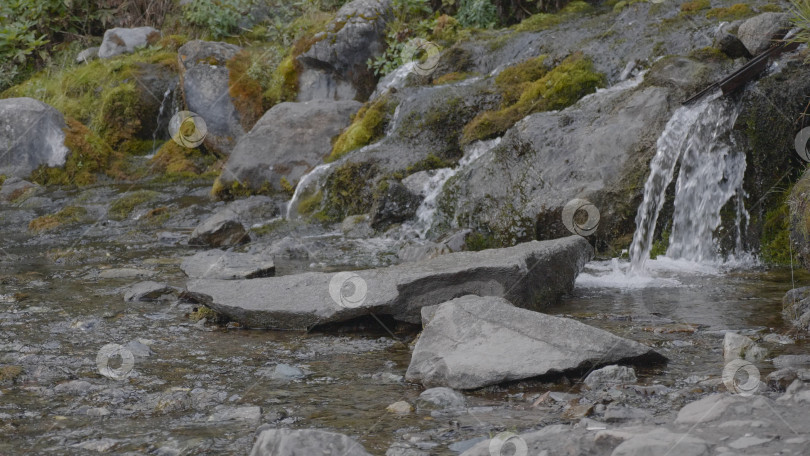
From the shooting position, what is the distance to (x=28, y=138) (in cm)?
1383

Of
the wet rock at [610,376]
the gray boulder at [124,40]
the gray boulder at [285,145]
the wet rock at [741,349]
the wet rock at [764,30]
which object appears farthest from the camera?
the gray boulder at [124,40]

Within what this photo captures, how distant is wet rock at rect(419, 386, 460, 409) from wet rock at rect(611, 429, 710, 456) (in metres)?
1.14

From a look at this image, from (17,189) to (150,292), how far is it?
7.88 metres

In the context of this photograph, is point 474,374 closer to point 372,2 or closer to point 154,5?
point 372,2

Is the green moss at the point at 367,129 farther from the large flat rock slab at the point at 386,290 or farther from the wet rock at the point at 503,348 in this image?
the wet rock at the point at 503,348

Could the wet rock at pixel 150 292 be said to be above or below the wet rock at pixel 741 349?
below

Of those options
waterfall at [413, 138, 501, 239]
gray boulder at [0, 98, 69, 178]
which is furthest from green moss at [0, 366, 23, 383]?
gray boulder at [0, 98, 69, 178]

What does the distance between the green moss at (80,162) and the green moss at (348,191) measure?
19.3 feet

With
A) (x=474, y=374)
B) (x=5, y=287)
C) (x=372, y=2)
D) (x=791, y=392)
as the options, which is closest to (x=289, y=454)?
(x=474, y=374)

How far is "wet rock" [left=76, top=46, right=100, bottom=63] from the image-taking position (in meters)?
17.9

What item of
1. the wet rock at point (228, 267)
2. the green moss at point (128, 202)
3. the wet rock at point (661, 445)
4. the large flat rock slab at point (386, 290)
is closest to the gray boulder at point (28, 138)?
the green moss at point (128, 202)

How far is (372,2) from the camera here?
14312 mm

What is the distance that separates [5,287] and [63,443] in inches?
166

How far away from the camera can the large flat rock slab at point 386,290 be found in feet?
16.7
